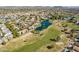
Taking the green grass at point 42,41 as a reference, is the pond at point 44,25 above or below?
above

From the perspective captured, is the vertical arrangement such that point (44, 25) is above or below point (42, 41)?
above

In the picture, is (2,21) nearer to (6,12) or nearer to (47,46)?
(6,12)

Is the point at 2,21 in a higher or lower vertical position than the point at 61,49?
higher

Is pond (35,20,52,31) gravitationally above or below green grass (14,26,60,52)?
above
